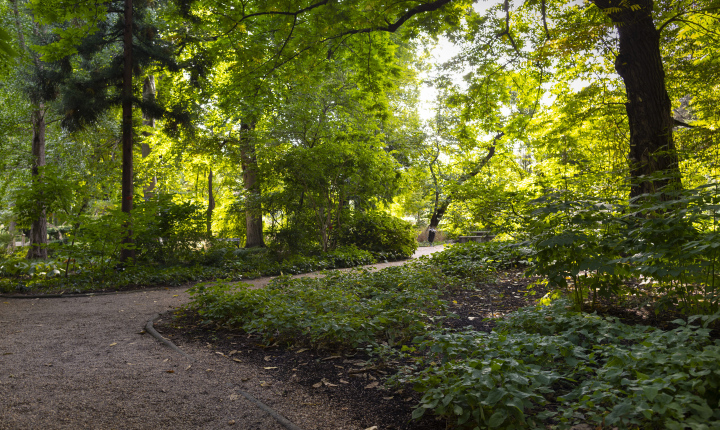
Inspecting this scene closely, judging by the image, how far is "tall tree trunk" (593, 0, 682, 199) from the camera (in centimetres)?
514

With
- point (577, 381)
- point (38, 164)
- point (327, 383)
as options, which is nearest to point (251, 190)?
point (38, 164)

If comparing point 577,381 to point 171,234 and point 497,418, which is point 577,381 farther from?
point 171,234

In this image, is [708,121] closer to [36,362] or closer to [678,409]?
[678,409]

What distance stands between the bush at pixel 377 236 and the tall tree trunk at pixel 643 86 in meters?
8.01

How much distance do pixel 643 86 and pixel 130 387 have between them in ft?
21.9

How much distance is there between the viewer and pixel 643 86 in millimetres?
5254

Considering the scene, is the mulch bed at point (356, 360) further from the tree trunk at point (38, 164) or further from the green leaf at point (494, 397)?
the tree trunk at point (38, 164)

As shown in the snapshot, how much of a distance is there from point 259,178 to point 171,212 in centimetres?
235

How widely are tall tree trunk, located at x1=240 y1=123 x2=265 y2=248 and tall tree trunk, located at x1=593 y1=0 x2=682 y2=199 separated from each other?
27.2 feet

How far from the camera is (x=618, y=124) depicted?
7.46 metres

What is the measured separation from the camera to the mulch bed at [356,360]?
2.59 m

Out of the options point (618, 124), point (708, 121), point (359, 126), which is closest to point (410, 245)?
point (359, 126)

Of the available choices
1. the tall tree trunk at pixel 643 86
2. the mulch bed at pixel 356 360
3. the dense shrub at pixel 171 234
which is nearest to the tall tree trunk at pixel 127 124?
the dense shrub at pixel 171 234

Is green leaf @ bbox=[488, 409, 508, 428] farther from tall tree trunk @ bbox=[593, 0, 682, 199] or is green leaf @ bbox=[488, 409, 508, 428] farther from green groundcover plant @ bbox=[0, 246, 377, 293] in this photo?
green groundcover plant @ bbox=[0, 246, 377, 293]
